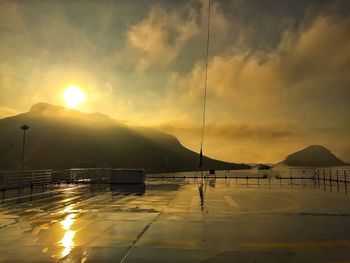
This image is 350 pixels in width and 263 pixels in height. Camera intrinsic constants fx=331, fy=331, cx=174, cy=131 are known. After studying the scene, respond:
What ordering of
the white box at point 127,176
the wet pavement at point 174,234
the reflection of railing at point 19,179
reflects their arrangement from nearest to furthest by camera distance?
the wet pavement at point 174,234, the reflection of railing at point 19,179, the white box at point 127,176

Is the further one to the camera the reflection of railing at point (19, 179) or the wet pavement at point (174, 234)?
the reflection of railing at point (19, 179)

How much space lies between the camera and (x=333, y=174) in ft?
120

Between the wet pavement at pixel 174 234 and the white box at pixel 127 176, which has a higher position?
the white box at pixel 127 176

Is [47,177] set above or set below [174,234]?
above

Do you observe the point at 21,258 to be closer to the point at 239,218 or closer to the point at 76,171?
the point at 239,218

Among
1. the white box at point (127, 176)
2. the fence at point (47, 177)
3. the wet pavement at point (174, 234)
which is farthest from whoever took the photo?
the white box at point (127, 176)

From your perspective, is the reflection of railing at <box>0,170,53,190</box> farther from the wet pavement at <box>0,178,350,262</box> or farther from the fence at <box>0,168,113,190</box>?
the wet pavement at <box>0,178,350,262</box>

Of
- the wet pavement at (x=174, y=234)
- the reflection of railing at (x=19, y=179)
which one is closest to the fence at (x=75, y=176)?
the reflection of railing at (x=19, y=179)

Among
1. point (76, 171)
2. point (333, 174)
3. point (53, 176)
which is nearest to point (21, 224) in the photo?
point (53, 176)

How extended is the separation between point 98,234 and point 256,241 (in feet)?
14.4

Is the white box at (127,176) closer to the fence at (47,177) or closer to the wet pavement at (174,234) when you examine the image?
the fence at (47,177)

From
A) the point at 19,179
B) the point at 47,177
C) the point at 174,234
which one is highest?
the point at 47,177

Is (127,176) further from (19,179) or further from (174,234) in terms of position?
(174,234)

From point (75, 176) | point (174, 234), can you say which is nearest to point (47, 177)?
point (75, 176)
